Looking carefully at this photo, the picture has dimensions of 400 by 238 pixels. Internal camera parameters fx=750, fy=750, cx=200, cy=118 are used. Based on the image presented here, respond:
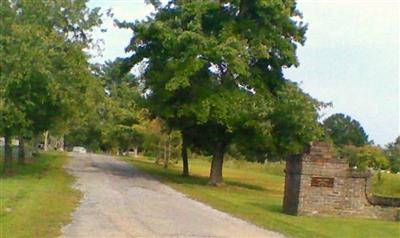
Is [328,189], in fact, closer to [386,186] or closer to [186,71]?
[186,71]

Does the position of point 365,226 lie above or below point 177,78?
below

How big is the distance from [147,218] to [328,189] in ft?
22.4

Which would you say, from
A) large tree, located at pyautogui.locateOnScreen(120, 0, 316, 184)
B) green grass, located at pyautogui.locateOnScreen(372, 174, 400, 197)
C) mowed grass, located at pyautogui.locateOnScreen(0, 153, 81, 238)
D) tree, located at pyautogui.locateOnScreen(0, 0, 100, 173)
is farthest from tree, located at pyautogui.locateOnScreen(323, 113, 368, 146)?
mowed grass, located at pyautogui.locateOnScreen(0, 153, 81, 238)

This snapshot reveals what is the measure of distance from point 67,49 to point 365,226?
62.4 feet

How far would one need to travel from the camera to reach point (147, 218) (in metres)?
17.8

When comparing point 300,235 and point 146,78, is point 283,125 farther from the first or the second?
point 300,235

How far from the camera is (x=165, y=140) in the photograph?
5872 cm

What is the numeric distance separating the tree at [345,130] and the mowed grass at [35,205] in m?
85.7

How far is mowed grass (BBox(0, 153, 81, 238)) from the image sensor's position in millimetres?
14727

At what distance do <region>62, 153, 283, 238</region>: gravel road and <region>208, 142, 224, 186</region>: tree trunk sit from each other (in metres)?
10.2

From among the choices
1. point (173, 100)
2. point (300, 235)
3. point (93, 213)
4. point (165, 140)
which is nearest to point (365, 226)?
point (300, 235)

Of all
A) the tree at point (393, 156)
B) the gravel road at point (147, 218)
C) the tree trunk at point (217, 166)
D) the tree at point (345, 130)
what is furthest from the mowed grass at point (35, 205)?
the tree at point (345, 130)

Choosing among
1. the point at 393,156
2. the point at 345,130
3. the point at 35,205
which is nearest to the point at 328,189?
the point at 35,205

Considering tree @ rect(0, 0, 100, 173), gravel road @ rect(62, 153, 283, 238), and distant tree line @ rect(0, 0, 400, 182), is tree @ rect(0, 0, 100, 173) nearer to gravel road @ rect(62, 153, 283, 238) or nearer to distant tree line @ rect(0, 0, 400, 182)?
distant tree line @ rect(0, 0, 400, 182)
